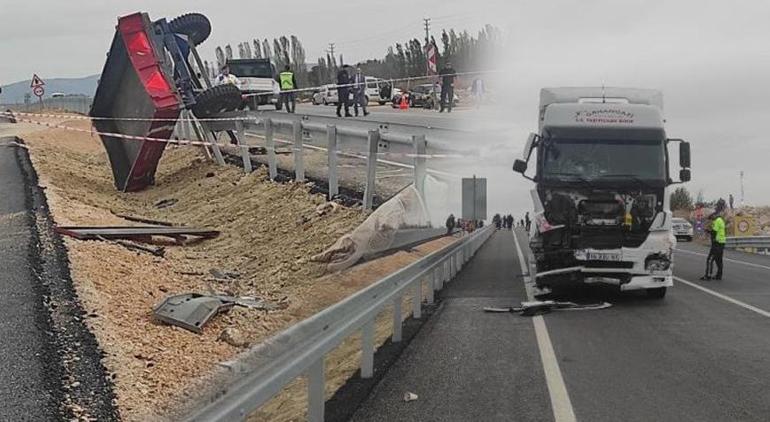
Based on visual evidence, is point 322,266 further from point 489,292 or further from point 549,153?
point 549,153

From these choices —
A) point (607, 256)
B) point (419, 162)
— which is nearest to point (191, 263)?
point (419, 162)

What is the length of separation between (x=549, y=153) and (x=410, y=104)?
3192cm

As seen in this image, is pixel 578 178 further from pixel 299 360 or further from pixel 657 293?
pixel 299 360

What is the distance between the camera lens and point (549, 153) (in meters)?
13.7

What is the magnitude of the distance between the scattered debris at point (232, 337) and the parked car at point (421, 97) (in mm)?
26363

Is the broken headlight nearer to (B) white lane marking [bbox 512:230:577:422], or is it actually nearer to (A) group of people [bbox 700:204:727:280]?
(B) white lane marking [bbox 512:230:577:422]

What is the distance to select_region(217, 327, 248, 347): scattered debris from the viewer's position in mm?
8797

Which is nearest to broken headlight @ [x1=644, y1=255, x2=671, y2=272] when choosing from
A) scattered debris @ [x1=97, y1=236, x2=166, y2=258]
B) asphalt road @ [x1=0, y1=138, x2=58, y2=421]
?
scattered debris @ [x1=97, y1=236, x2=166, y2=258]

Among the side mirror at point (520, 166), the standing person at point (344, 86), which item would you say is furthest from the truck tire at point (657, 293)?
the standing person at point (344, 86)

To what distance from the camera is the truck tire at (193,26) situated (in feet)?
81.6

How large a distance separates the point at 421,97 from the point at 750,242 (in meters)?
17.3

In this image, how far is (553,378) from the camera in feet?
24.5

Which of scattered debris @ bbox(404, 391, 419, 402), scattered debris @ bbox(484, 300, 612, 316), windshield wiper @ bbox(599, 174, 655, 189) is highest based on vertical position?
windshield wiper @ bbox(599, 174, 655, 189)

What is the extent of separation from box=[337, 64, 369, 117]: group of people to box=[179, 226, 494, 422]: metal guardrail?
22602mm
